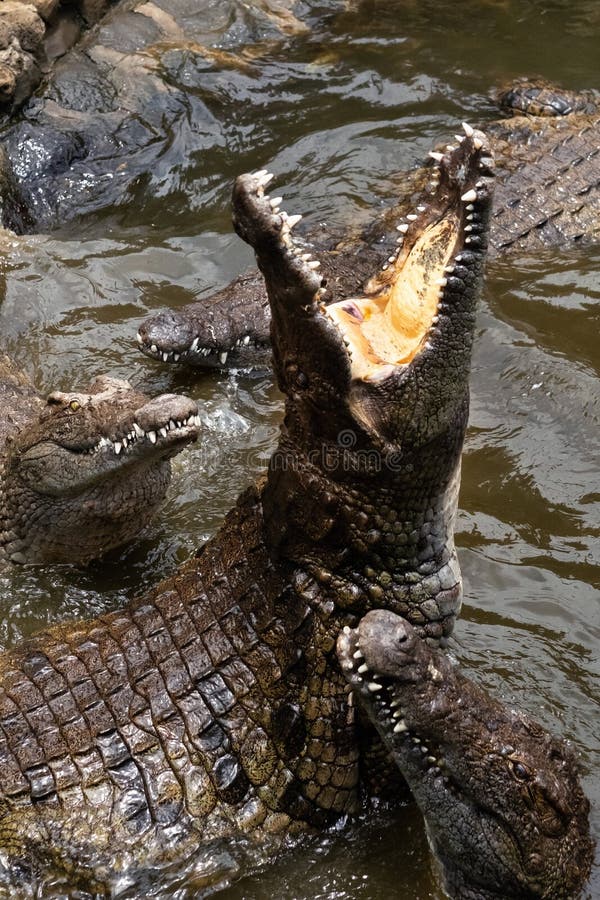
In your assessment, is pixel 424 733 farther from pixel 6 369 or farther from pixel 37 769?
pixel 6 369

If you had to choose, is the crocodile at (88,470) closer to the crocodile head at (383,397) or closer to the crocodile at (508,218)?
the crocodile head at (383,397)

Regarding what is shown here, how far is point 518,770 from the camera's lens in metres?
3.38

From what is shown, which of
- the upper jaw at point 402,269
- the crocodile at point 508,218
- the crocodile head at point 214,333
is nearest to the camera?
the upper jaw at point 402,269

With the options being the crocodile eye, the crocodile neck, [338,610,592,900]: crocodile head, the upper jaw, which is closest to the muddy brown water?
[338,610,592,900]: crocodile head

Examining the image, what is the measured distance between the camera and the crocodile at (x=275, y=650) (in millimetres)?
3412

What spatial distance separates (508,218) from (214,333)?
242cm

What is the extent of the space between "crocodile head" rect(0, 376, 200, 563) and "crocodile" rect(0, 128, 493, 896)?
0.95 m

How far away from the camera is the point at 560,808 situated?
3432 mm

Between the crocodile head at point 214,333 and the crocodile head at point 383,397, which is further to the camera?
the crocodile head at point 214,333

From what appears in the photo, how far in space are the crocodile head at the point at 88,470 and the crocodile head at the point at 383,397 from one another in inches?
40.9

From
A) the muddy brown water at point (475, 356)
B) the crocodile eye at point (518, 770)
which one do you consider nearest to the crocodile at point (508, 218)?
the muddy brown water at point (475, 356)

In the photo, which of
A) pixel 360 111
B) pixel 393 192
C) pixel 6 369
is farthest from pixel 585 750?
pixel 360 111

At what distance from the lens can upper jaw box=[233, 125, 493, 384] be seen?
312 centimetres

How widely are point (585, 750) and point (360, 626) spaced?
129 centimetres
